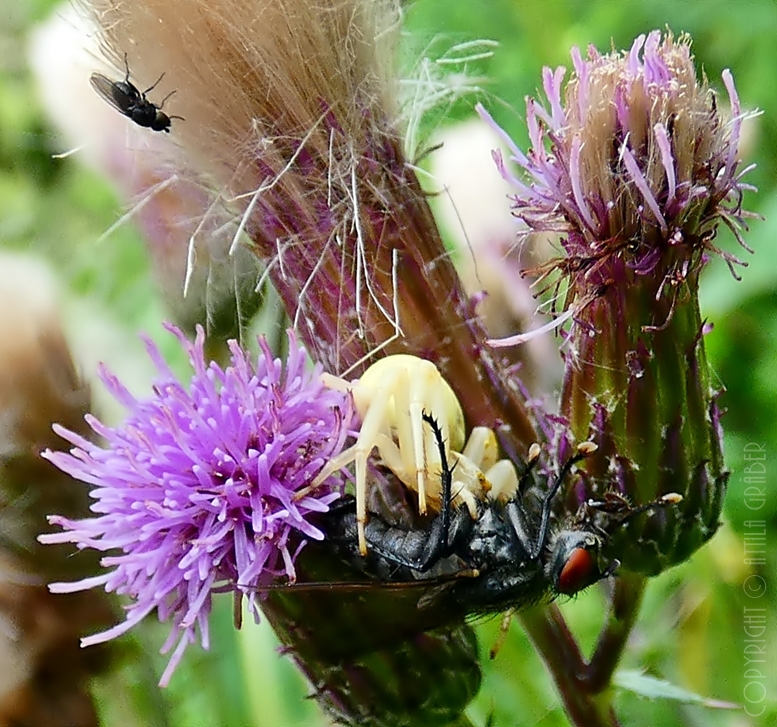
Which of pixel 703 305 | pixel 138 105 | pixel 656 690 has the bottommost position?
pixel 656 690

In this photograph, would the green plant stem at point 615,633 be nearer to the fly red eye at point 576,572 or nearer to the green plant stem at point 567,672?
the green plant stem at point 567,672

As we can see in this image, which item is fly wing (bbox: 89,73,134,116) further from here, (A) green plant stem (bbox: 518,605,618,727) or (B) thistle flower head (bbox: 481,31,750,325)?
(A) green plant stem (bbox: 518,605,618,727)

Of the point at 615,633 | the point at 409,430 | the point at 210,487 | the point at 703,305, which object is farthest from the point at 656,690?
the point at 703,305

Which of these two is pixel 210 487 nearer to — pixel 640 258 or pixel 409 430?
pixel 409 430

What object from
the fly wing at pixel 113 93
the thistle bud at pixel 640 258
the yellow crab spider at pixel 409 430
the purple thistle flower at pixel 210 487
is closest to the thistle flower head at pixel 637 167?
the thistle bud at pixel 640 258

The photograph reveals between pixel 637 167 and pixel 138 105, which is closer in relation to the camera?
pixel 637 167

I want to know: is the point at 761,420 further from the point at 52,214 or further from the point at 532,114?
the point at 52,214

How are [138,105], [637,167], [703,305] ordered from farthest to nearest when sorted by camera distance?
[703,305]
[138,105]
[637,167]

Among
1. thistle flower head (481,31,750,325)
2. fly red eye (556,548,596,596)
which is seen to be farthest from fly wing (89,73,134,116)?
fly red eye (556,548,596,596)
